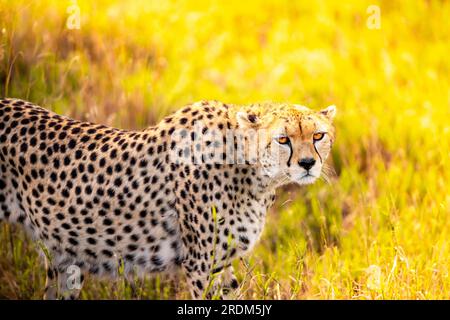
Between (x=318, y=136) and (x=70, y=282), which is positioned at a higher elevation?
(x=318, y=136)

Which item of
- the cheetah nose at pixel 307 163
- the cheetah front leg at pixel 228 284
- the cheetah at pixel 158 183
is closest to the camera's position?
the cheetah nose at pixel 307 163

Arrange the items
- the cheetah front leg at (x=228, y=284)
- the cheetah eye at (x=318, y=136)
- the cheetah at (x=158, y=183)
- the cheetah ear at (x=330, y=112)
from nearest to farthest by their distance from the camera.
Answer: the cheetah eye at (x=318, y=136)
the cheetah at (x=158, y=183)
the cheetah ear at (x=330, y=112)
the cheetah front leg at (x=228, y=284)

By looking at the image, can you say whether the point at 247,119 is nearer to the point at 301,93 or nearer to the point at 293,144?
the point at 293,144

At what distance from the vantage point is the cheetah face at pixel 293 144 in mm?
3574

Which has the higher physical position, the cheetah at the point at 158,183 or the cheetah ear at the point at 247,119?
the cheetah ear at the point at 247,119

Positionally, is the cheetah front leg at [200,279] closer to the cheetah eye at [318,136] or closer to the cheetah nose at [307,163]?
the cheetah nose at [307,163]

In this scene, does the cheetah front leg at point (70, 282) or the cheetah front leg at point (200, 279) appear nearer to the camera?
the cheetah front leg at point (200, 279)

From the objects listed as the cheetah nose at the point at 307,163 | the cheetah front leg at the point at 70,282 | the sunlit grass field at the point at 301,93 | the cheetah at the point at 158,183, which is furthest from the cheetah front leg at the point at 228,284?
the cheetah nose at the point at 307,163

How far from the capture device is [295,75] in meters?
6.99

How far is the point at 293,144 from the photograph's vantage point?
362 cm

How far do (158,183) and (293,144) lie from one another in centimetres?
80

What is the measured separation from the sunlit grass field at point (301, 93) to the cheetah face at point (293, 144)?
0.62 feet

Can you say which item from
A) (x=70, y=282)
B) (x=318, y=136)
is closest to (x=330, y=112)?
(x=318, y=136)

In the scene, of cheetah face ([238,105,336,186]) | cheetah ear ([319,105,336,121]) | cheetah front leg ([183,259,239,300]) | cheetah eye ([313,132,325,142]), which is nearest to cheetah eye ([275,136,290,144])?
cheetah face ([238,105,336,186])
